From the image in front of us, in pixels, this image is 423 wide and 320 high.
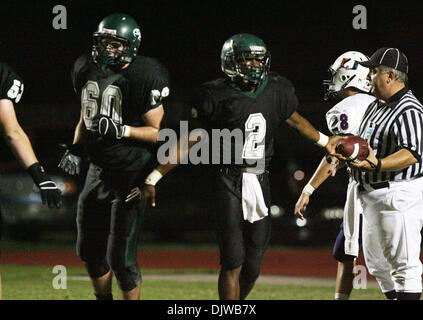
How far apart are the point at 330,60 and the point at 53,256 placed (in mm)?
6502

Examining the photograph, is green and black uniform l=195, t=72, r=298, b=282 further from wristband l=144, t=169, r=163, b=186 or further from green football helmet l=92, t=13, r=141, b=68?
green football helmet l=92, t=13, r=141, b=68

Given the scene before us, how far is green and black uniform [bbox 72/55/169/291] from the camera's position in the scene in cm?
427

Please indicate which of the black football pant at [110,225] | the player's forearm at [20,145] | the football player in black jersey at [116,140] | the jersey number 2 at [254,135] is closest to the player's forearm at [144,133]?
the football player in black jersey at [116,140]

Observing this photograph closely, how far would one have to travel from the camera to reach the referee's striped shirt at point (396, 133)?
4.11m

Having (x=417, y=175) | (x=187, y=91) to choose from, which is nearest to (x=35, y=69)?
(x=187, y=91)

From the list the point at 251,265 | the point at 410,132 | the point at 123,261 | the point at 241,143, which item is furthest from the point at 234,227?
the point at 410,132

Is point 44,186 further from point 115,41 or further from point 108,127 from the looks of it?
point 115,41

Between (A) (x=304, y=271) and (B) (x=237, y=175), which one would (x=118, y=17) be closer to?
(B) (x=237, y=175)

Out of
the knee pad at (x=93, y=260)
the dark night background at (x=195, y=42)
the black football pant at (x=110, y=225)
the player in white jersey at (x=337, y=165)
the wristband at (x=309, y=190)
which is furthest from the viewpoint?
the dark night background at (x=195, y=42)

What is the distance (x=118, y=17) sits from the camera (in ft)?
14.1

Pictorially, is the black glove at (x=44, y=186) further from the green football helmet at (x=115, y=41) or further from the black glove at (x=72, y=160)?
the green football helmet at (x=115, y=41)

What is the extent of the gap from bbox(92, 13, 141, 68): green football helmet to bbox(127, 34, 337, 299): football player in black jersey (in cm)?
58

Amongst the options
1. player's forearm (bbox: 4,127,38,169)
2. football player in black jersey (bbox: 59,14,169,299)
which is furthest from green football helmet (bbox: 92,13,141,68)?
player's forearm (bbox: 4,127,38,169)
